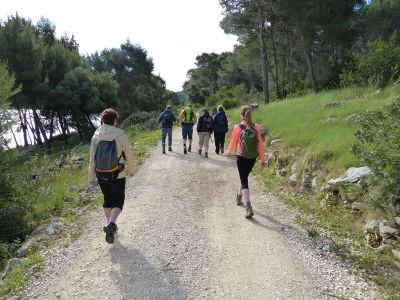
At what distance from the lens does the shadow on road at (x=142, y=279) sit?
14.4ft

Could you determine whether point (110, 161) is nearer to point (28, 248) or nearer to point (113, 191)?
point (113, 191)

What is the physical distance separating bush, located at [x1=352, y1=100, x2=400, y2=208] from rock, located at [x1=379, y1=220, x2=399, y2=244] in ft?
1.24

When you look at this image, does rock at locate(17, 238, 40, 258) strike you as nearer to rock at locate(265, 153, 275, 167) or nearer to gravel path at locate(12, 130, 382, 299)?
gravel path at locate(12, 130, 382, 299)

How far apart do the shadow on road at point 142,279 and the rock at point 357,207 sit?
3.58m

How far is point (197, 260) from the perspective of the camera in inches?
204

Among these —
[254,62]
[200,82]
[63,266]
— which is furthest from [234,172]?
[200,82]

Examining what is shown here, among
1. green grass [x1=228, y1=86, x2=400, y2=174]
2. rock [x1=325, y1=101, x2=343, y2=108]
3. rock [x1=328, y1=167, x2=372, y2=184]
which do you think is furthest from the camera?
rock [x1=325, y1=101, x2=343, y2=108]

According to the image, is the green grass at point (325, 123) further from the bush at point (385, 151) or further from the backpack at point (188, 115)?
the backpack at point (188, 115)

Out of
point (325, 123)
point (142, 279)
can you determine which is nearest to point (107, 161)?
point (142, 279)

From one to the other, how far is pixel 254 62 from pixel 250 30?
5.92 meters

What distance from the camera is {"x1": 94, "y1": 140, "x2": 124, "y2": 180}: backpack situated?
17.7 feet

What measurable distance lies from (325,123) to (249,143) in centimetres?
455

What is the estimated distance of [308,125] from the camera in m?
10.7

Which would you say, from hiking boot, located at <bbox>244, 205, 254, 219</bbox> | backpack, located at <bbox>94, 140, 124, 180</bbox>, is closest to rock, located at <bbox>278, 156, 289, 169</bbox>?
hiking boot, located at <bbox>244, 205, 254, 219</bbox>
